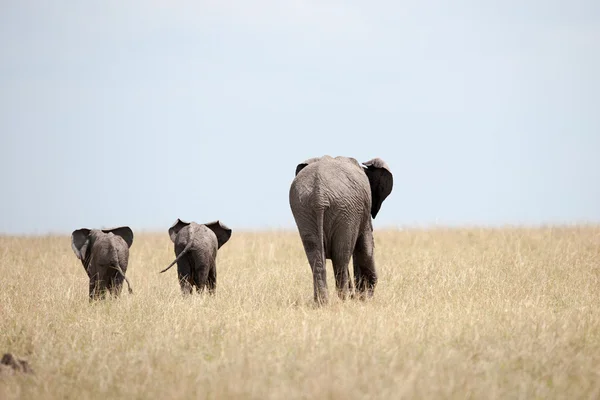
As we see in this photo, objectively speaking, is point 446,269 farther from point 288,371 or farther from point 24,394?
point 24,394

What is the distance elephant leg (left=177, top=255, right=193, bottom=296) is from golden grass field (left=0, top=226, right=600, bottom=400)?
29cm

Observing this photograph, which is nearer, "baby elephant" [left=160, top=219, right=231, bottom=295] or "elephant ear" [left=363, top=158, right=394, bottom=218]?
"baby elephant" [left=160, top=219, right=231, bottom=295]

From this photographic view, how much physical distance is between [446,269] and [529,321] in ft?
17.6

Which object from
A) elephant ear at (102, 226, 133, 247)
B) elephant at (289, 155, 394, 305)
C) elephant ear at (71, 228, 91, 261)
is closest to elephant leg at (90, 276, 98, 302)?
elephant ear at (71, 228, 91, 261)

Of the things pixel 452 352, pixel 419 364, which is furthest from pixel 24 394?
pixel 452 352

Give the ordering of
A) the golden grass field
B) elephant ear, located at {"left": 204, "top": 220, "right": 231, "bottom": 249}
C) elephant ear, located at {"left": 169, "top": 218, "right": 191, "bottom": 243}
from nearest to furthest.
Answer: the golden grass field → elephant ear, located at {"left": 169, "top": 218, "right": 191, "bottom": 243} → elephant ear, located at {"left": 204, "top": 220, "right": 231, "bottom": 249}

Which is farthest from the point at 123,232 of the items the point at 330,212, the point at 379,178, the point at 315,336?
the point at 315,336

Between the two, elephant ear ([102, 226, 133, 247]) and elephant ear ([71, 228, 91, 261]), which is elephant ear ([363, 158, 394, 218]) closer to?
elephant ear ([102, 226, 133, 247])

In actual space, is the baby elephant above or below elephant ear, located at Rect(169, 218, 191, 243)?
below

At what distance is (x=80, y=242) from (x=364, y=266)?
4424 millimetres

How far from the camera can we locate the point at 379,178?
12.0m

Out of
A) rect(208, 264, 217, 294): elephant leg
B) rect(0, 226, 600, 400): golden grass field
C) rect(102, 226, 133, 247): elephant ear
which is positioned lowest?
rect(0, 226, 600, 400): golden grass field

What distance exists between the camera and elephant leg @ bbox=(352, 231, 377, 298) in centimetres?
1159

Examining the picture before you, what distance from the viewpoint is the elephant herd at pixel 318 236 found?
34.9ft
